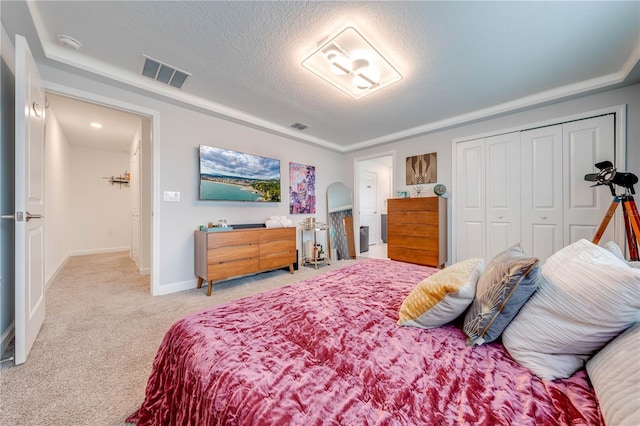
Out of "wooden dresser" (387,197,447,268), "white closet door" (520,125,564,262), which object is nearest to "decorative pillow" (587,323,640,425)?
"wooden dresser" (387,197,447,268)

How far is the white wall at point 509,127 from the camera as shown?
2531 mm

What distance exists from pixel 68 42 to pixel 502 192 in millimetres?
5101

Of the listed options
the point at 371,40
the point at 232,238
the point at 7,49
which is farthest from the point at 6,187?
the point at 371,40

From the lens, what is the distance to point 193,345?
0.89 metres

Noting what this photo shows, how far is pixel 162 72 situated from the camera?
2.43 meters

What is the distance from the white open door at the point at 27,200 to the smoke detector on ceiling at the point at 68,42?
14.3 inches

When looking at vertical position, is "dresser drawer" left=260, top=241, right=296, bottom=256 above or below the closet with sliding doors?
below

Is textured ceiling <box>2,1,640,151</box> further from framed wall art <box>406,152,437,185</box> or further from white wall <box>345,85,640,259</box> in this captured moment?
framed wall art <box>406,152,437,185</box>

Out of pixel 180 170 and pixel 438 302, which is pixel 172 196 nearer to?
pixel 180 170

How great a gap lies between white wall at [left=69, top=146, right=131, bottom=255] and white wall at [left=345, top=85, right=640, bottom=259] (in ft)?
19.3

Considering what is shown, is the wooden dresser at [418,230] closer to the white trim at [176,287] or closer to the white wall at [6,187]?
the white trim at [176,287]

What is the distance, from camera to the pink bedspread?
1.89 ft

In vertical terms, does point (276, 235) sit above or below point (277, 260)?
A: above

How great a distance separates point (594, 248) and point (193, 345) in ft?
5.43
